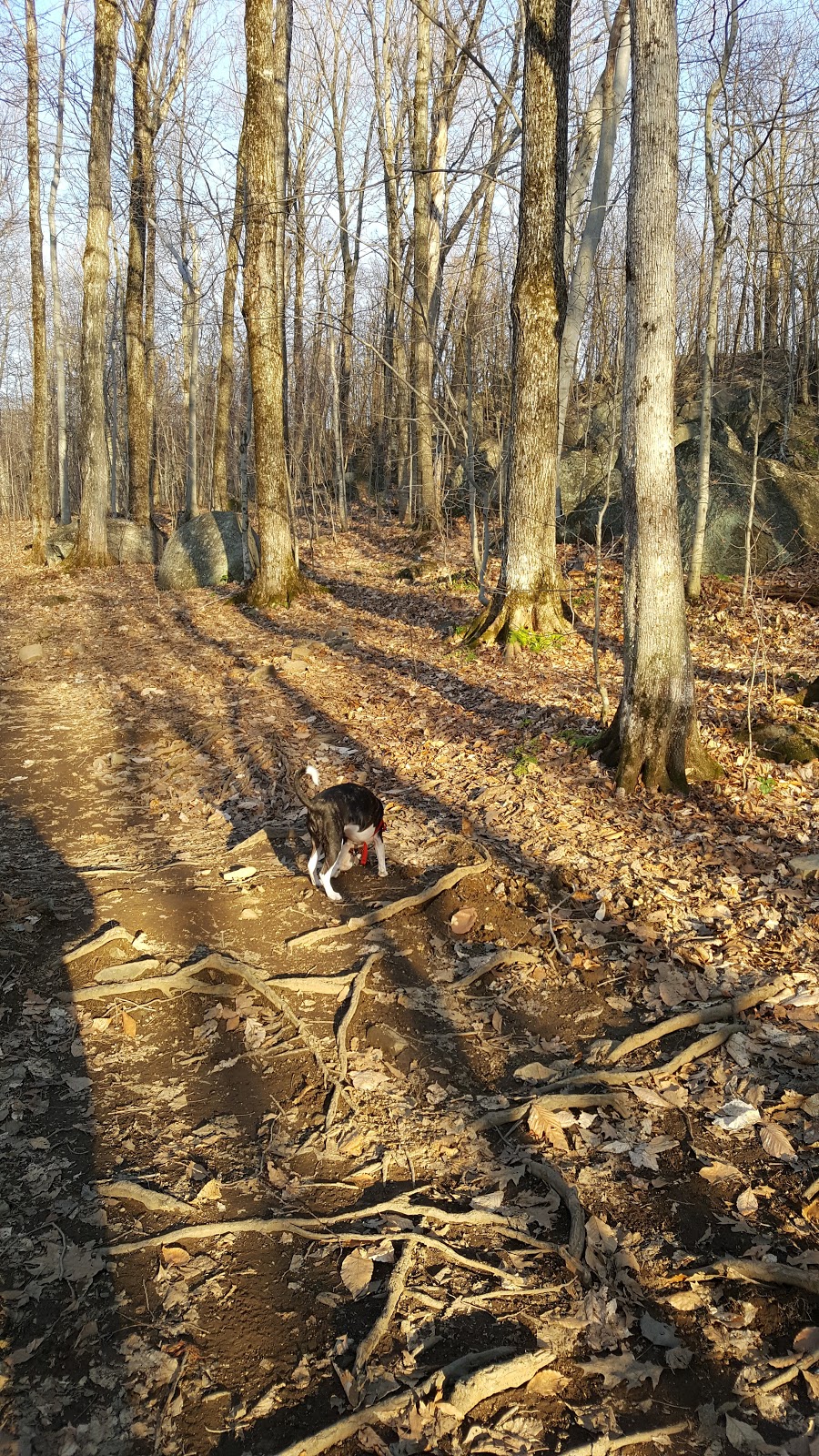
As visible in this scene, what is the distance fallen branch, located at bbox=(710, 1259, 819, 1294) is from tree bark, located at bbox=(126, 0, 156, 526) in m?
21.9

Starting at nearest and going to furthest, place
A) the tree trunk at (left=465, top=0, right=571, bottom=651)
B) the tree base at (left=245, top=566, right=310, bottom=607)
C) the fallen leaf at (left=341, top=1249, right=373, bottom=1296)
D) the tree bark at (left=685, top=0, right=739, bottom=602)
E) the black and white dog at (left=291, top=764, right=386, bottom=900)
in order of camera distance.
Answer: the fallen leaf at (left=341, top=1249, right=373, bottom=1296), the black and white dog at (left=291, top=764, right=386, bottom=900), the tree trunk at (left=465, top=0, right=571, bottom=651), the tree bark at (left=685, top=0, right=739, bottom=602), the tree base at (left=245, top=566, right=310, bottom=607)

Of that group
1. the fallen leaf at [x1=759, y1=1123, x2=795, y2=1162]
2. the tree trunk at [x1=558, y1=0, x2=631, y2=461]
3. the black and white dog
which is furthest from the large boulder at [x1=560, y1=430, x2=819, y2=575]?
the fallen leaf at [x1=759, y1=1123, x2=795, y2=1162]

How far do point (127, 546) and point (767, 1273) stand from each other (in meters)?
21.4

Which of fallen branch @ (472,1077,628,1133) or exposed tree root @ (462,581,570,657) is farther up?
exposed tree root @ (462,581,570,657)

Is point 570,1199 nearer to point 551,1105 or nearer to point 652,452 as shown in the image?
point 551,1105

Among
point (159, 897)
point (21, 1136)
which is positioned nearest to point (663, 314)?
point (159, 897)

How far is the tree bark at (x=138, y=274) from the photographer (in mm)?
20422

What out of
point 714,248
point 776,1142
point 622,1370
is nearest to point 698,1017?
point 776,1142

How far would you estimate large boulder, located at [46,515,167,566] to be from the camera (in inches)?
846

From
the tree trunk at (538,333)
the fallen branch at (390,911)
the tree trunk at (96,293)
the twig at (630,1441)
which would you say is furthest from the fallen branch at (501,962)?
the tree trunk at (96,293)

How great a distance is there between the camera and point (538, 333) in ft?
32.6

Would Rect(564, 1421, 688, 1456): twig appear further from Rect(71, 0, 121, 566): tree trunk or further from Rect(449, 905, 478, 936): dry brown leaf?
Rect(71, 0, 121, 566): tree trunk

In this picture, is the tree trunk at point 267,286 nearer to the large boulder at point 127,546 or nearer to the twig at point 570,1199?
the large boulder at point 127,546

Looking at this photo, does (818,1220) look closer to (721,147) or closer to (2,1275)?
(2,1275)
